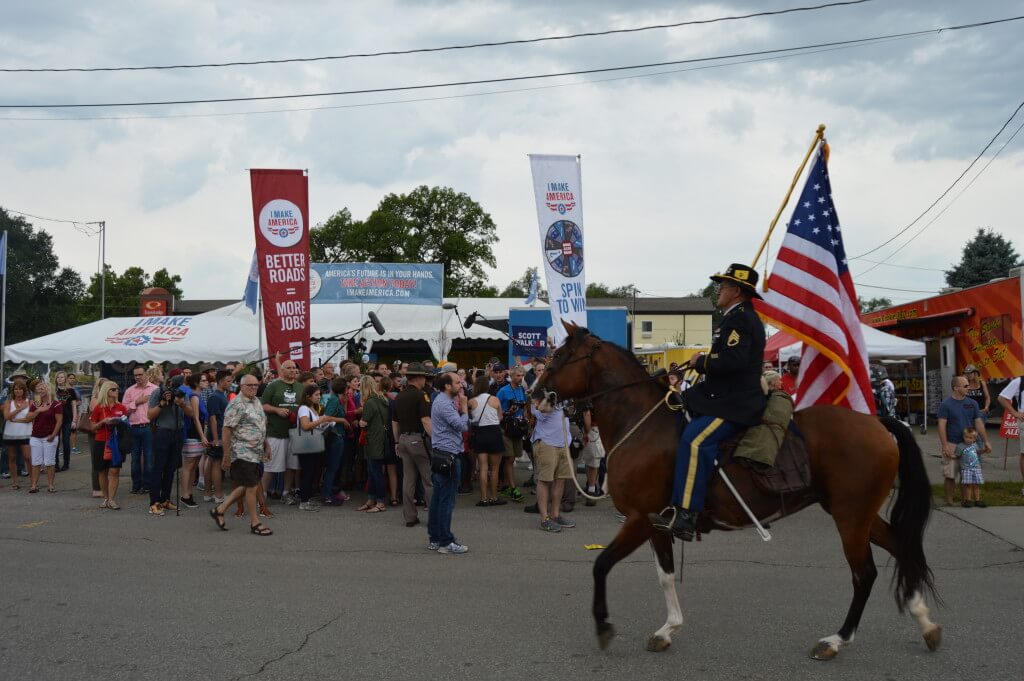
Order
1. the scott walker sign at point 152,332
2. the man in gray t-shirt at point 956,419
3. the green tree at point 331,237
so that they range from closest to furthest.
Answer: the man in gray t-shirt at point 956,419
the scott walker sign at point 152,332
the green tree at point 331,237

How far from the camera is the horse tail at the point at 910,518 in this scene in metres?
5.17

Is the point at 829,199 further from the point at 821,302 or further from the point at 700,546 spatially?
the point at 700,546

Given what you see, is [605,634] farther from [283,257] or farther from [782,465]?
[283,257]

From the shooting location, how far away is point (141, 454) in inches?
492

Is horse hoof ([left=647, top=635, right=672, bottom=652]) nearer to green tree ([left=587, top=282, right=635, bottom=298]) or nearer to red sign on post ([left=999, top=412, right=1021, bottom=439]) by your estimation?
red sign on post ([left=999, top=412, right=1021, bottom=439])

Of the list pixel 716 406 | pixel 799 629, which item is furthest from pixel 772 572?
pixel 716 406

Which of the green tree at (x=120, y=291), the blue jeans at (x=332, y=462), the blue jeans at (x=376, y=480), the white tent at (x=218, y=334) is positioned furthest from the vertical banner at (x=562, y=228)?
the green tree at (x=120, y=291)

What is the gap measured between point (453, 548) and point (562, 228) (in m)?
7.20

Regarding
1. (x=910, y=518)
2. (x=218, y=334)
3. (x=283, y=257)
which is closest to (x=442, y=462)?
(x=910, y=518)

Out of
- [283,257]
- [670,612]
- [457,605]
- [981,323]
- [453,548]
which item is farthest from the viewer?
[981,323]

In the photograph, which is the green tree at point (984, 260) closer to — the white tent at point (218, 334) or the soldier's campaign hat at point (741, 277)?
the white tent at point (218, 334)

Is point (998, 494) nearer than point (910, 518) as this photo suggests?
No

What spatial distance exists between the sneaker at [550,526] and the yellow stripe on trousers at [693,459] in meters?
4.57

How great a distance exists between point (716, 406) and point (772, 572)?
2910mm
